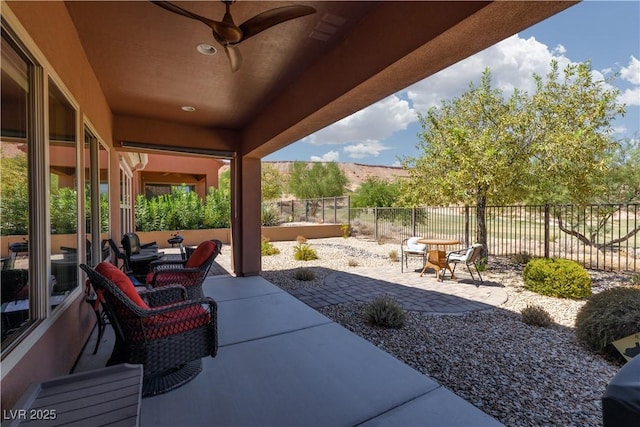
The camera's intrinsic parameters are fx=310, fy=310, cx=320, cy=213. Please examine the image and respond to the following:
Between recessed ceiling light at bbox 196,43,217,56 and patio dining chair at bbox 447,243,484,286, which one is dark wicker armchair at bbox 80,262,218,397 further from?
patio dining chair at bbox 447,243,484,286

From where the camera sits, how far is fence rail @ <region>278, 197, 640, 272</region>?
7344 millimetres

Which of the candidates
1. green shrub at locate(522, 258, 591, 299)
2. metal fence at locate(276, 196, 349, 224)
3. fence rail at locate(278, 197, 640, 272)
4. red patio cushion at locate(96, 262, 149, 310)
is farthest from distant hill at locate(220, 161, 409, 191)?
red patio cushion at locate(96, 262, 149, 310)

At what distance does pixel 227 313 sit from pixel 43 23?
10.9 ft

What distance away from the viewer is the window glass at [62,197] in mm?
2318

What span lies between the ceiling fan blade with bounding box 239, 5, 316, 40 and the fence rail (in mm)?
6942

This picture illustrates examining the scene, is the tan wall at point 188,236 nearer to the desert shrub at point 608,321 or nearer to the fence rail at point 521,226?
the fence rail at point 521,226

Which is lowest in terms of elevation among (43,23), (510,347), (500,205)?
(510,347)

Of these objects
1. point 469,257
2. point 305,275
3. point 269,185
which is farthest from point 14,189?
point 269,185

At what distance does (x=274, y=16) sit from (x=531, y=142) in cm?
663

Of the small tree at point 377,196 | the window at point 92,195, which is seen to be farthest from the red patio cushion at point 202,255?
the small tree at point 377,196

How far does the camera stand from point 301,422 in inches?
Answer: 78.8

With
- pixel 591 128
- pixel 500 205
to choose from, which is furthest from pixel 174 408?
pixel 591 128

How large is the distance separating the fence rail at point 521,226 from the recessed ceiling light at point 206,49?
689 cm

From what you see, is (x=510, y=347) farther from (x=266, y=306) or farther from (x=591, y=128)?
(x=591, y=128)
